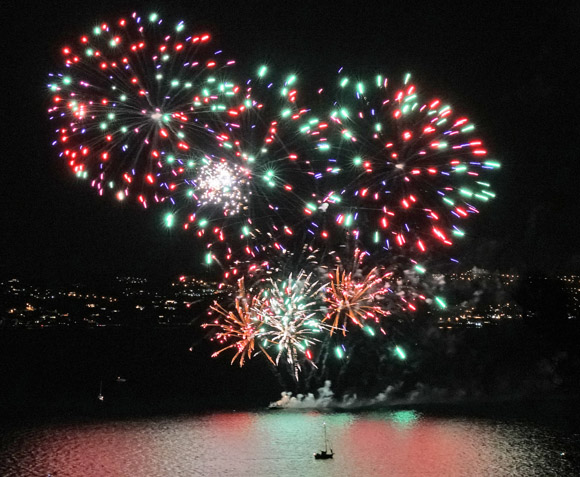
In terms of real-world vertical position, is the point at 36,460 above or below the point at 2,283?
below

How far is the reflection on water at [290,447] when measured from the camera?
1602cm

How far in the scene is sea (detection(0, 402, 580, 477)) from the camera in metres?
16.1

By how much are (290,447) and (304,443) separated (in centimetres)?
70

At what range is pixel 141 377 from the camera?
1773 inches

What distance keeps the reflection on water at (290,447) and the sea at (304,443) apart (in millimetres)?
29

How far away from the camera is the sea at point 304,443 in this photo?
16.1m

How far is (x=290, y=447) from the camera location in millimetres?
18484

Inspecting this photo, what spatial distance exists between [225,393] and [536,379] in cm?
1642

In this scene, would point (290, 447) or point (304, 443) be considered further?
point (304, 443)

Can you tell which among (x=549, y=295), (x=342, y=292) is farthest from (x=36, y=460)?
(x=549, y=295)

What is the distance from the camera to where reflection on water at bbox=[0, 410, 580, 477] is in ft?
52.5

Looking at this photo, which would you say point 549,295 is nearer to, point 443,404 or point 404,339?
point 443,404

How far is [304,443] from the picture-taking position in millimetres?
19031

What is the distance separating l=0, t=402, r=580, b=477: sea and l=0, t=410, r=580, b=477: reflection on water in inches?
1.1
